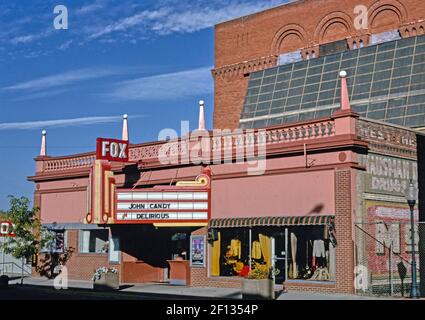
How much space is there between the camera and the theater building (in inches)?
1053

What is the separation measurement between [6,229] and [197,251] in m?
10.2

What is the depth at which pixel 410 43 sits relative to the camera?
36.3 metres

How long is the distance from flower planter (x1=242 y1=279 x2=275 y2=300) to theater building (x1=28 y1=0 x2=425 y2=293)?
10.7 feet

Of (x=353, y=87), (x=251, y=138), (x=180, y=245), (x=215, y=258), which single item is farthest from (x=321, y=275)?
(x=353, y=87)

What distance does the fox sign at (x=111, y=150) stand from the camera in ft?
104

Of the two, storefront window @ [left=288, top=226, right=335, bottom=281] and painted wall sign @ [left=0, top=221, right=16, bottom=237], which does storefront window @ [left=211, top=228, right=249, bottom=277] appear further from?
painted wall sign @ [left=0, top=221, right=16, bottom=237]

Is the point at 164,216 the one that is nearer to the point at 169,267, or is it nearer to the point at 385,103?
the point at 169,267

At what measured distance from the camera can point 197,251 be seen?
30.9m

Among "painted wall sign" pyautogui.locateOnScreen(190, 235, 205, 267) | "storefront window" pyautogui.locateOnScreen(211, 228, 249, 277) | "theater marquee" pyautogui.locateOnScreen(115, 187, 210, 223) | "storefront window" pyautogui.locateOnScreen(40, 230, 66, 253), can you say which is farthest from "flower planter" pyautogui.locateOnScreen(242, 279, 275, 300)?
"storefront window" pyautogui.locateOnScreen(40, 230, 66, 253)

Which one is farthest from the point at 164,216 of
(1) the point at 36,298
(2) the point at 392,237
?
(2) the point at 392,237

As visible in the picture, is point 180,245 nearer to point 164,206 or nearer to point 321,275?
point 164,206

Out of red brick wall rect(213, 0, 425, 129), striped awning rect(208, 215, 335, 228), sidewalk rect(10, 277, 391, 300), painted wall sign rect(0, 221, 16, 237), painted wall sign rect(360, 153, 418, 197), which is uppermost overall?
red brick wall rect(213, 0, 425, 129)

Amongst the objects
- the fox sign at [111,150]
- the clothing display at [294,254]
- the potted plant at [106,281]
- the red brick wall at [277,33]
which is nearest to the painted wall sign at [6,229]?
the fox sign at [111,150]
